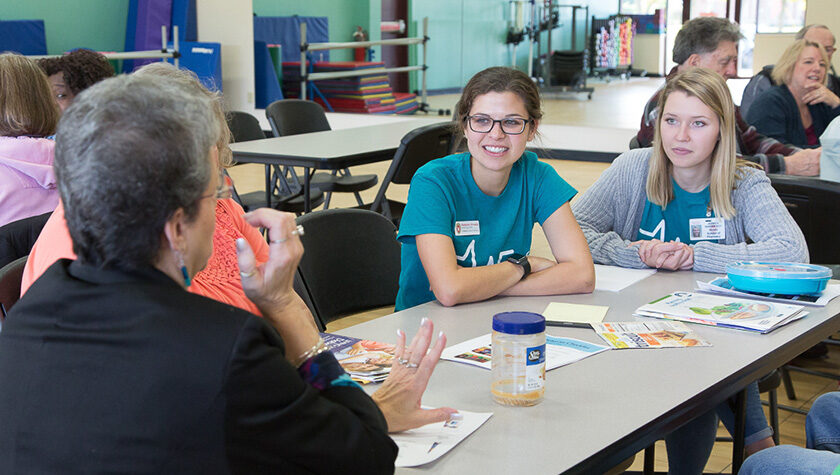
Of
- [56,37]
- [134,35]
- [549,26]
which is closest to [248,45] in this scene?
[134,35]

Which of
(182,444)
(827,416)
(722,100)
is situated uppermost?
(722,100)

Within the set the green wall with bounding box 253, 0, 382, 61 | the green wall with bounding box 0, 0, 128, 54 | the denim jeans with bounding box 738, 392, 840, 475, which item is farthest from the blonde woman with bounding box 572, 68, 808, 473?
the green wall with bounding box 253, 0, 382, 61

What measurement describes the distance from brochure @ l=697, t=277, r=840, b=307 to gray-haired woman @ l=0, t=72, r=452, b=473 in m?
1.40

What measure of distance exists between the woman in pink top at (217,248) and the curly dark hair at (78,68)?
127 cm

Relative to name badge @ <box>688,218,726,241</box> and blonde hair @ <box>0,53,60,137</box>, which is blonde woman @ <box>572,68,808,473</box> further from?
blonde hair @ <box>0,53,60,137</box>

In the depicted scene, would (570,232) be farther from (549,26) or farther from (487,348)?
(549,26)

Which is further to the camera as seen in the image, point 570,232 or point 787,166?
point 787,166

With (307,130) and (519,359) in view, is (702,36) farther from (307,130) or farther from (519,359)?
(519,359)

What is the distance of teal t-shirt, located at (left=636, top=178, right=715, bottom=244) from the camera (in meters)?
2.55

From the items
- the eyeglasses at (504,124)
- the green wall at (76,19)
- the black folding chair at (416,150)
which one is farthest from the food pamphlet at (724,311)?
the green wall at (76,19)

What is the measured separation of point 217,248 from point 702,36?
10.1ft

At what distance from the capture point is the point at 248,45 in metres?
9.47

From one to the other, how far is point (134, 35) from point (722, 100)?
7.82 meters

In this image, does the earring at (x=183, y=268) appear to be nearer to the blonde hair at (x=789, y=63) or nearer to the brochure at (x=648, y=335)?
the brochure at (x=648, y=335)
